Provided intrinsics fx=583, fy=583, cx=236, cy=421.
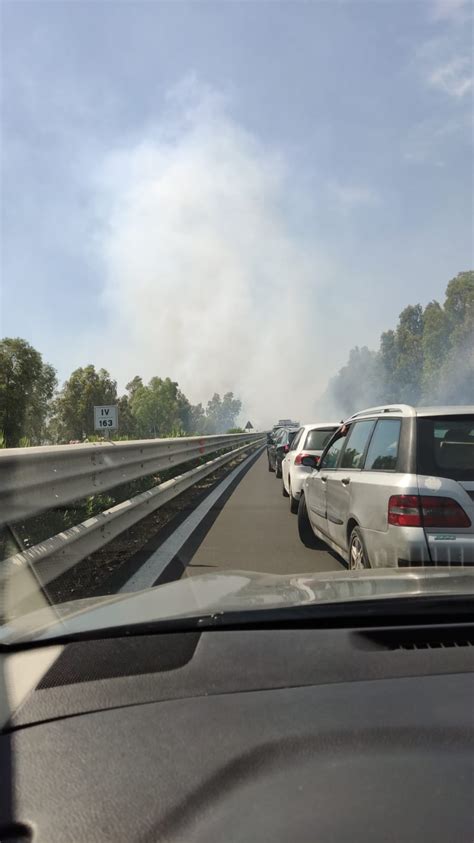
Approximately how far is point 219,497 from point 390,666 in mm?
10568

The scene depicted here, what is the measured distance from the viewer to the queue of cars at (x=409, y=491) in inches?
152

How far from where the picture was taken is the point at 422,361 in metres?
116

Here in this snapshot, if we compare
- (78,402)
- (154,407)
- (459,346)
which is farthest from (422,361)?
(78,402)

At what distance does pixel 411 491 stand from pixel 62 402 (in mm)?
82027

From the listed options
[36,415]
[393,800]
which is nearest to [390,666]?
[393,800]

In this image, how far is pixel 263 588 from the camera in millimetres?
2764

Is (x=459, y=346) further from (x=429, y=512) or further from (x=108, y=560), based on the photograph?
(x=429, y=512)

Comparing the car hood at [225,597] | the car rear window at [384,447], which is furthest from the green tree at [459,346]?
the car hood at [225,597]

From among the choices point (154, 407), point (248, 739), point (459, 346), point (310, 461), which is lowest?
point (248, 739)

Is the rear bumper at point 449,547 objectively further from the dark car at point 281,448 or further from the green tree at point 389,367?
the green tree at point 389,367

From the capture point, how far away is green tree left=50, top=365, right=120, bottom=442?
81.7 meters

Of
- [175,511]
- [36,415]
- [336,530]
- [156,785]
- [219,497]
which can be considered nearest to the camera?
[156,785]

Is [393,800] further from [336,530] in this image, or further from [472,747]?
[336,530]

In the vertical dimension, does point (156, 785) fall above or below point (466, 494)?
below
